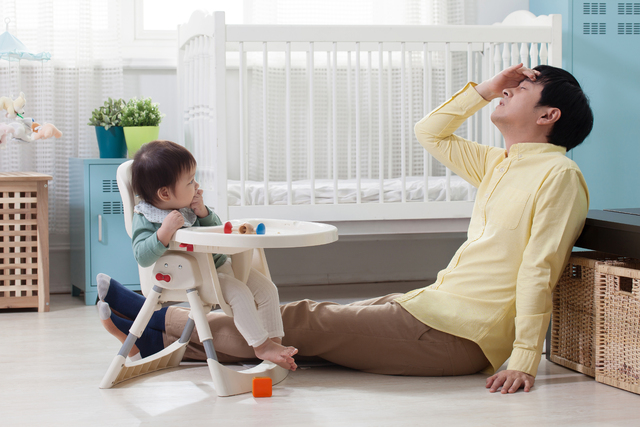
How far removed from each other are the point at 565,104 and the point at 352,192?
3.20ft

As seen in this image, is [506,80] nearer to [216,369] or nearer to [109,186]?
[216,369]

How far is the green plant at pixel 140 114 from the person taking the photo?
2.55 metres

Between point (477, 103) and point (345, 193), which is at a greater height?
point (477, 103)

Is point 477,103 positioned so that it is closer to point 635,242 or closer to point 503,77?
point 503,77

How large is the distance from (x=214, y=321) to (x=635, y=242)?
102cm

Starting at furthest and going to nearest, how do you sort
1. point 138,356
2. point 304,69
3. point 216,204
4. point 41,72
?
point 304,69 < point 41,72 < point 216,204 < point 138,356

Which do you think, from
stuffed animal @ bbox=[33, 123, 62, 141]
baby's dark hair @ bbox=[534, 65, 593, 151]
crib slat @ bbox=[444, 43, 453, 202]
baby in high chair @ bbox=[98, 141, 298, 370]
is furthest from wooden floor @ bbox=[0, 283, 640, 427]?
stuffed animal @ bbox=[33, 123, 62, 141]

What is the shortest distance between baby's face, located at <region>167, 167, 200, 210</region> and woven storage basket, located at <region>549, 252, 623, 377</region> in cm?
96

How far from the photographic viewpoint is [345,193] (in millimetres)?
2334

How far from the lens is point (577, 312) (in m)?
1.60

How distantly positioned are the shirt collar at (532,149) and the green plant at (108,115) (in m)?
1.66

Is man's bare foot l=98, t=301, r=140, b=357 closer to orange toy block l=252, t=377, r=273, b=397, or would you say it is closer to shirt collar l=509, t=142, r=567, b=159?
orange toy block l=252, t=377, r=273, b=397

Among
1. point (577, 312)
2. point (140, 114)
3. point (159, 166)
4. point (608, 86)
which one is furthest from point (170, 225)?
point (608, 86)

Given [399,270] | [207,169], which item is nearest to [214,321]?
[207,169]
